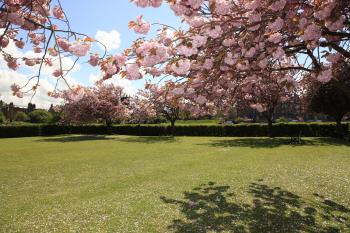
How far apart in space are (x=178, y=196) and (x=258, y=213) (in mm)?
3221

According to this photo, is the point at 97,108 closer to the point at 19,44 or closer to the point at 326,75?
the point at 19,44

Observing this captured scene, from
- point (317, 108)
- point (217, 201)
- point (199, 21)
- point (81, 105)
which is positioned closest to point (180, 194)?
point (217, 201)

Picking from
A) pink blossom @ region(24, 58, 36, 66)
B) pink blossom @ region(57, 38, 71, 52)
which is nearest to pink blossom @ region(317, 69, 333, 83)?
pink blossom @ region(57, 38, 71, 52)

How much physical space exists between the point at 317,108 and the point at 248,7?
33.5m

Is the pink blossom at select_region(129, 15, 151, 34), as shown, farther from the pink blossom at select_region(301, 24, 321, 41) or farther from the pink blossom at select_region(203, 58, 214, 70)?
the pink blossom at select_region(301, 24, 321, 41)

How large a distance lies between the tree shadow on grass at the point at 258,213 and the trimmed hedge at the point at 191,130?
26.5 m

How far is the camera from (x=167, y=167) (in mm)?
18906

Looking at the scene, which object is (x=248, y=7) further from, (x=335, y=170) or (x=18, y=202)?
(x=335, y=170)

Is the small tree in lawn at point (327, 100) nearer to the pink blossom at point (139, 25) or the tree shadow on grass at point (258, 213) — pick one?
the tree shadow on grass at point (258, 213)

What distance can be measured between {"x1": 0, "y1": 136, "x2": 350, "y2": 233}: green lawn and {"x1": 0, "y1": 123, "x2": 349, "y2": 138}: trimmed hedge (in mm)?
21678

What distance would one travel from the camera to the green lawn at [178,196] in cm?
933

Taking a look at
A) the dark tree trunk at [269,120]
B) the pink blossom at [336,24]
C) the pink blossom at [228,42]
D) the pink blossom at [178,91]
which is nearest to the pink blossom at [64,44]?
the pink blossom at [178,91]

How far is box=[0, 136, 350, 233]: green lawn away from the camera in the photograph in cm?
933

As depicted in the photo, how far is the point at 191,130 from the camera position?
172 ft
